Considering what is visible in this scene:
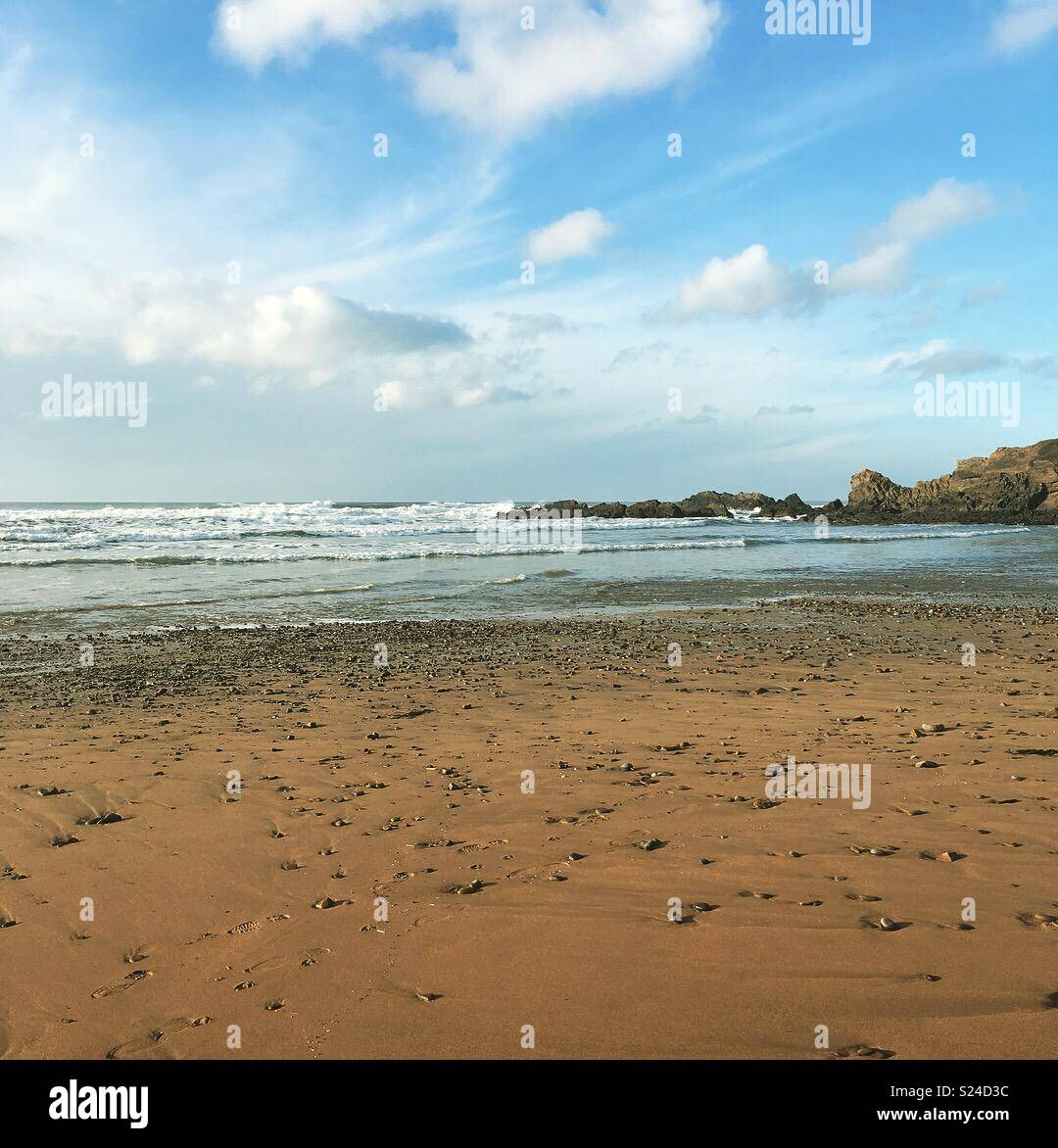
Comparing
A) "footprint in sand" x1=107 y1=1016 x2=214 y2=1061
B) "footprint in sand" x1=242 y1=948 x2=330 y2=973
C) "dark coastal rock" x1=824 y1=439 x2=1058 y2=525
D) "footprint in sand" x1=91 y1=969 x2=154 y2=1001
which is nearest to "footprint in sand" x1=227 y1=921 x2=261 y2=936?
"footprint in sand" x1=242 y1=948 x2=330 y2=973

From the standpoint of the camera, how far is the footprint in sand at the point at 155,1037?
132 inches

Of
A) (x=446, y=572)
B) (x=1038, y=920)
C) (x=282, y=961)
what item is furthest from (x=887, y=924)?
(x=446, y=572)

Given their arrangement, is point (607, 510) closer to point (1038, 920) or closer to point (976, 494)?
point (976, 494)

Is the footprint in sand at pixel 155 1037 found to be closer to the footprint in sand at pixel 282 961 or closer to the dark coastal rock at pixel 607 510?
the footprint in sand at pixel 282 961

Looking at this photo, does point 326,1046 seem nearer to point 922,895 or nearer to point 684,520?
point 922,895

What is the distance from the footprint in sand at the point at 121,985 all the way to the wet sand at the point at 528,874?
2 cm

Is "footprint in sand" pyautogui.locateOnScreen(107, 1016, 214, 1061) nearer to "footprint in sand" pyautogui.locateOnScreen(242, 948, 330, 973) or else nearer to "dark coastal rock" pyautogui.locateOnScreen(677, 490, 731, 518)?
"footprint in sand" pyautogui.locateOnScreen(242, 948, 330, 973)

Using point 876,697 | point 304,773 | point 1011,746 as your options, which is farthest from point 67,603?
point 1011,746

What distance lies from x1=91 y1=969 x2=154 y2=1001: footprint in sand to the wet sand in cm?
2

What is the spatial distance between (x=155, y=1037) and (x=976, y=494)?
7627cm

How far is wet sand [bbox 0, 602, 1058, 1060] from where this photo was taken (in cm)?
347

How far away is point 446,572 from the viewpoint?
27.9 meters

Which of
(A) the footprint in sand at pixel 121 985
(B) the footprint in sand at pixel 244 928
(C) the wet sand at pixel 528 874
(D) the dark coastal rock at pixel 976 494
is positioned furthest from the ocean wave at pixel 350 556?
(D) the dark coastal rock at pixel 976 494

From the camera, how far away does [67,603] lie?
760 inches
